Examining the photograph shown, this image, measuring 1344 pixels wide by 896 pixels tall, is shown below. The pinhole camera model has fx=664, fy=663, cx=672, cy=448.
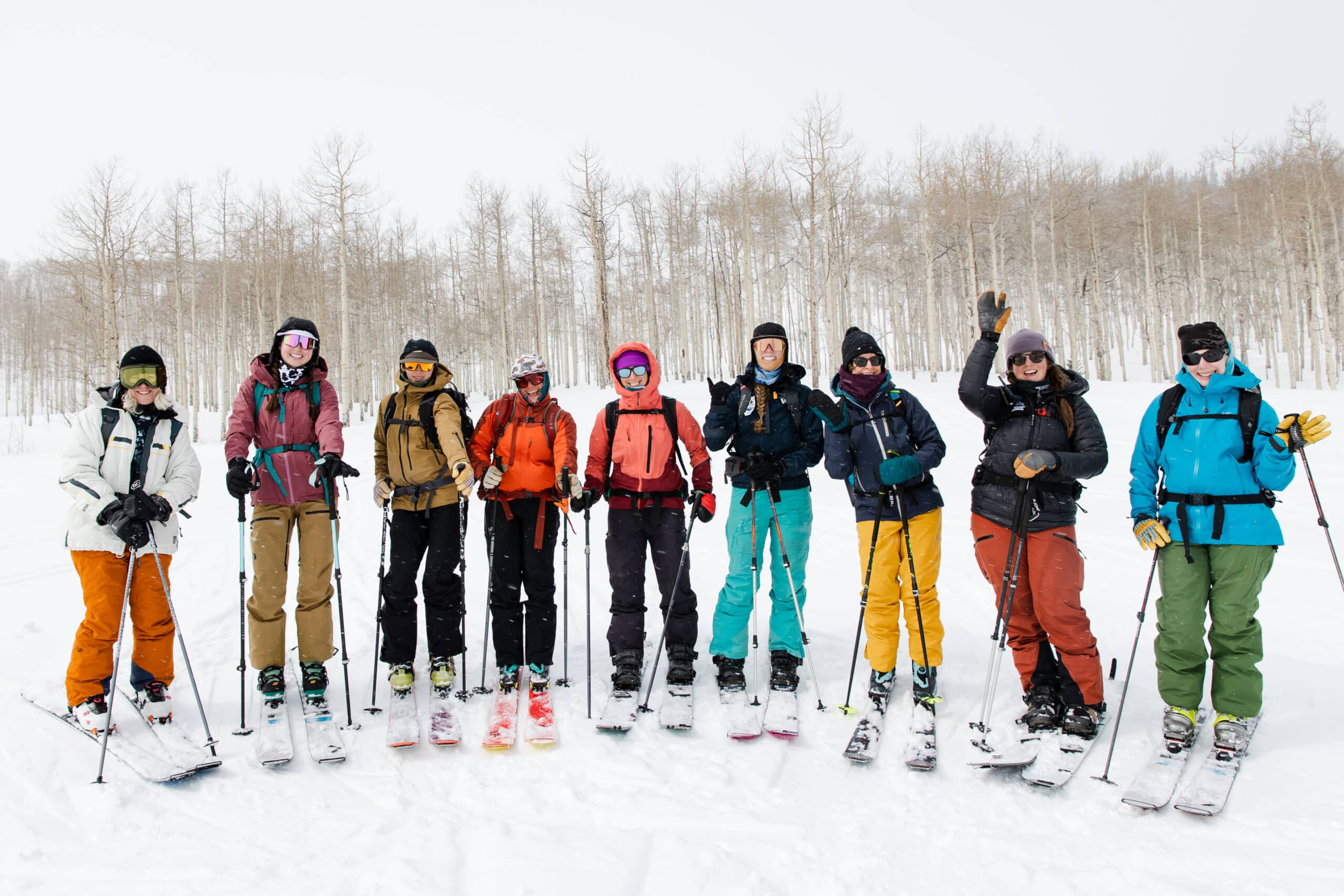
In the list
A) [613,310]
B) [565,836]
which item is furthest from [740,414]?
[613,310]

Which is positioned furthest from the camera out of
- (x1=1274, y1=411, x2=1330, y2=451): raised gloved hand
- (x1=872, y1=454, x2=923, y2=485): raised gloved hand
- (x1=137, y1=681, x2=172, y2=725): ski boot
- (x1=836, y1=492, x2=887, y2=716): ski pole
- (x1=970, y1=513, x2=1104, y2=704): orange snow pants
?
(x1=836, y1=492, x2=887, y2=716): ski pole

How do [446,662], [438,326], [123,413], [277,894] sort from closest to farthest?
1. [277,894]
2. [123,413]
3. [446,662]
4. [438,326]

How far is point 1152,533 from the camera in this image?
366 centimetres

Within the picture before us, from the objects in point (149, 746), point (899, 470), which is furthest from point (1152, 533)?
point (149, 746)

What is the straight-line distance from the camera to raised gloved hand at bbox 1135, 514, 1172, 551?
365 centimetres

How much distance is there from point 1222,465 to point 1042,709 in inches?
65.5

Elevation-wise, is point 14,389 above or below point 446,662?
above

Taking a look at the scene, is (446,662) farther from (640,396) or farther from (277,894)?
(640,396)

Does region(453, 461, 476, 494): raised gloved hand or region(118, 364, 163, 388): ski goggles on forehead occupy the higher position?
region(118, 364, 163, 388): ski goggles on forehead

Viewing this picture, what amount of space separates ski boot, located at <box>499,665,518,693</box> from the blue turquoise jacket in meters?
3.94

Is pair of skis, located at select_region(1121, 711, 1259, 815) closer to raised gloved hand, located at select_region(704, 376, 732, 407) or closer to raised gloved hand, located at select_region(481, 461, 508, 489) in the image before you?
raised gloved hand, located at select_region(704, 376, 732, 407)

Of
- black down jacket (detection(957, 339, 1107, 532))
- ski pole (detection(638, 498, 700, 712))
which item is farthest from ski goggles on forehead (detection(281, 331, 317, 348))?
black down jacket (detection(957, 339, 1107, 532))

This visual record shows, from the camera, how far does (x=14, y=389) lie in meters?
49.4

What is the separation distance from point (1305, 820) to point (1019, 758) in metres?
1.15
